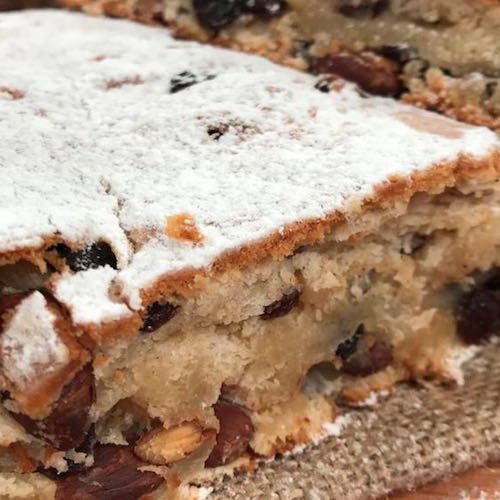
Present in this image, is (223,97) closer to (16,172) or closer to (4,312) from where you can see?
(16,172)

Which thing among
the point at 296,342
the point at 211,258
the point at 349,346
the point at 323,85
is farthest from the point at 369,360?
the point at 323,85

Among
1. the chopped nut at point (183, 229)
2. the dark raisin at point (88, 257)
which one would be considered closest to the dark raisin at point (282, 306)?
the chopped nut at point (183, 229)

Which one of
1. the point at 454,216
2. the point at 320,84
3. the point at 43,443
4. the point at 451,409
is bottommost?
the point at 451,409

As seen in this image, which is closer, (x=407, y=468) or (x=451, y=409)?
(x=407, y=468)

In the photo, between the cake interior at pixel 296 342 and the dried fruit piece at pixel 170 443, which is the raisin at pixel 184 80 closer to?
the cake interior at pixel 296 342

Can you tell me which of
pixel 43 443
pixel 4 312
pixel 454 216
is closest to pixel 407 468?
pixel 454 216

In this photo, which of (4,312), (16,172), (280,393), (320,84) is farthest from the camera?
(320,84)
